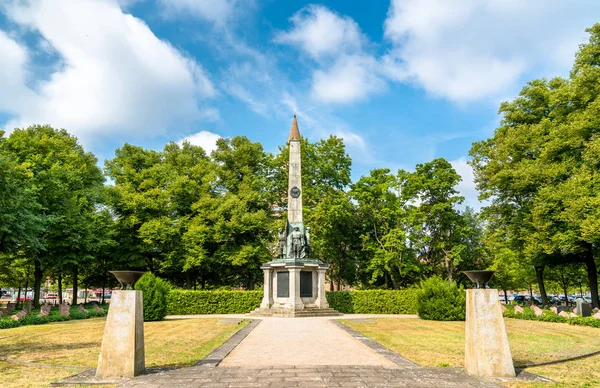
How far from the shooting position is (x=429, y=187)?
3566 centimetres

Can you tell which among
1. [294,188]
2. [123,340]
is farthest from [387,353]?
[294,188]

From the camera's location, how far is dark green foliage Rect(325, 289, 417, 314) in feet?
88.7

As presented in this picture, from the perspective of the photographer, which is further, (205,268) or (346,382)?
(205,268)

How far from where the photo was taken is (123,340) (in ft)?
24.3

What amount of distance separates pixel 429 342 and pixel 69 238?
74.5ft

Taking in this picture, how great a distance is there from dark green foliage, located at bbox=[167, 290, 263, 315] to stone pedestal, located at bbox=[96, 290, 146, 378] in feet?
61.7

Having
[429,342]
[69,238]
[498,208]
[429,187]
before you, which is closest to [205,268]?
[69,238]

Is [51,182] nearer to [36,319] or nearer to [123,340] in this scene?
[36,319]

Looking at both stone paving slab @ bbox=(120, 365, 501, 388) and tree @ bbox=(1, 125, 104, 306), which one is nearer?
stone paving slab @ bbox=(120, 365, 501, 388)

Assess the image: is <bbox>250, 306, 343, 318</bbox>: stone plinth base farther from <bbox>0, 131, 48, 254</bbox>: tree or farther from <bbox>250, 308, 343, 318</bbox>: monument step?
<bbox>0, 131, 48, 254</bbox>: tree

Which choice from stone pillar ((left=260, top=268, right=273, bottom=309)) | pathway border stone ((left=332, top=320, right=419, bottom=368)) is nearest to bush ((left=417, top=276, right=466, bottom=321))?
stone pillar ((left=260, top=268, right=273, bottom=309))

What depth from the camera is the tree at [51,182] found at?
25119 millimetres

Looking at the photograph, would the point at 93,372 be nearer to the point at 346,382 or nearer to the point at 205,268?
the point at 346,382

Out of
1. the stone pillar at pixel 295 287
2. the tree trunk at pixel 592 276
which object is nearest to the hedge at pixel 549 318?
the tree trunk at pixel 592 276
